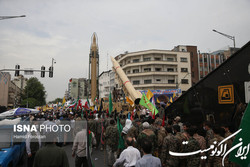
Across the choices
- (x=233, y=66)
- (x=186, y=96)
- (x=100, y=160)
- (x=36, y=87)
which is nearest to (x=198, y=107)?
(x=186, y=96)

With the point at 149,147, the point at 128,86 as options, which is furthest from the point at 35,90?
the point at 149,147

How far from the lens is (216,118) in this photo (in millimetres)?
5363

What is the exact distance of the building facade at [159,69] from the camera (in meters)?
43.2

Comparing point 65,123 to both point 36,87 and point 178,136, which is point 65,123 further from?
point 36,87

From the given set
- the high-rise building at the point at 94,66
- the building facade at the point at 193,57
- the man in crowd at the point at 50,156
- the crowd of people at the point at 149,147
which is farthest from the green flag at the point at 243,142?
the building facade at the point at 193,57

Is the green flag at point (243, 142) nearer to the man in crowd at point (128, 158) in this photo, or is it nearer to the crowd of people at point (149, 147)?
the crowd of people at point (149, 147)

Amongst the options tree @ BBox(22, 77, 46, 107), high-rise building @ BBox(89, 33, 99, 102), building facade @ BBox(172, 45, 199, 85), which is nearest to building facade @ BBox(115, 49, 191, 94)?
building facade @ BBox(172, 45, 199, 85)

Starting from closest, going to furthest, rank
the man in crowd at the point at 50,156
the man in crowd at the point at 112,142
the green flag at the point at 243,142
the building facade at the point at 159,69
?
the green flag at the point at 243,142 < the man in crowd at the point at 50,156 < the man in crowd at the point at 112,142 < the building facade at the point at 159,69

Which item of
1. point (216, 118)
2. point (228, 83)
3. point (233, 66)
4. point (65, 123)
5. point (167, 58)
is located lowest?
point (65, 123)

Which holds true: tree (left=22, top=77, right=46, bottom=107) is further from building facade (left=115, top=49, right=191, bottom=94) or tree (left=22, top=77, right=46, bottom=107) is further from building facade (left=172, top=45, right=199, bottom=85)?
building facade (left=172, top=45, right=199, bottom=85)

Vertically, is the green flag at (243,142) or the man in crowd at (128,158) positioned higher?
the green flag at (243,142)

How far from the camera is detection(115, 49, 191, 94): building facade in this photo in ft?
142

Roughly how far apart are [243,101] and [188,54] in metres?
43.6

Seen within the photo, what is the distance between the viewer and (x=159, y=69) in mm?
44688
